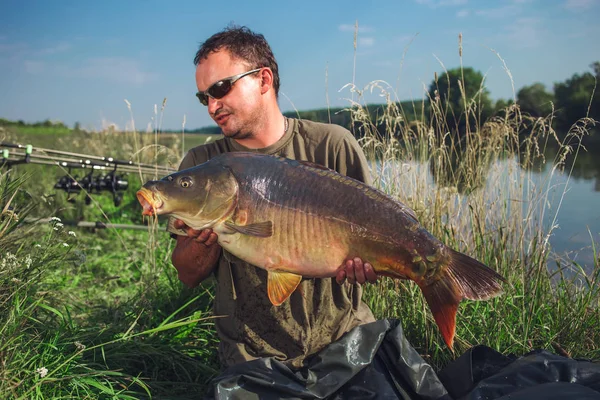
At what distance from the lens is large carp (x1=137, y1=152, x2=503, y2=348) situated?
6.17 ft

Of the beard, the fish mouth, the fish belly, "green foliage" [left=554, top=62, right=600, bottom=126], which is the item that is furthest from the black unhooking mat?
"green foliage" [left=554, top=62, right=600, bottom=126]

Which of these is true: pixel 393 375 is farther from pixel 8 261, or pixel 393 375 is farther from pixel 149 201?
pixel 8 261

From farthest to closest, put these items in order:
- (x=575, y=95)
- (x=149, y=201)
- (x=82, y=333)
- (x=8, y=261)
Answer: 1. (x=575, y=95)
2. (x=82, y=333)
3. (x=8, y=261)
4. (x=149, y=201)

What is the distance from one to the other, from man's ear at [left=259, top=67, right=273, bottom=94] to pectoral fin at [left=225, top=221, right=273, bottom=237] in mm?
800

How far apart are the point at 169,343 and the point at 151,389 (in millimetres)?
Answer: 398

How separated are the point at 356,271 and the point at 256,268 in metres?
0.59

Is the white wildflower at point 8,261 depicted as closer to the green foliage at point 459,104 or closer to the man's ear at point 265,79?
Answer: the man's ear at point 265,79

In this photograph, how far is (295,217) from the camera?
1.93 meters

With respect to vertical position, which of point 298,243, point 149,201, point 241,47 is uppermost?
point 241,47

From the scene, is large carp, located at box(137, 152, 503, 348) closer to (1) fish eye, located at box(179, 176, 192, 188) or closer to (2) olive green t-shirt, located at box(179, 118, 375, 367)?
(1) fish eye, located at box(179, 176, 192, 188)

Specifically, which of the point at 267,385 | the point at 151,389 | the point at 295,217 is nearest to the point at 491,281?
the point at 295,217

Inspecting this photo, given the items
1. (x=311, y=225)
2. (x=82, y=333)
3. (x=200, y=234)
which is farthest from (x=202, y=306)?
(x=311, y=225)

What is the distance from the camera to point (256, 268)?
2381 mm

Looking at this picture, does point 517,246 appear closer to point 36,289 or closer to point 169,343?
point 169,343
